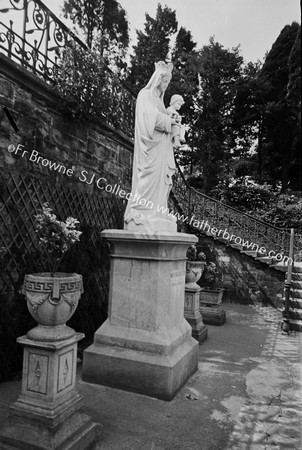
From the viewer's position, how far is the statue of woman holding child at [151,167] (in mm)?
3857

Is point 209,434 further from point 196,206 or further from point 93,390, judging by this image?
point 196,206

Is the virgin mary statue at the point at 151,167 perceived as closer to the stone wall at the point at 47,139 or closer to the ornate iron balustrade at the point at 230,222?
the stone wall at the point at 47,139

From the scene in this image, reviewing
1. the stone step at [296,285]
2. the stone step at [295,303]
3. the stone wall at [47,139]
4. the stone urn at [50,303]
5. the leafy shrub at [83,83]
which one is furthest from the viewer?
the stone step at [296,285]

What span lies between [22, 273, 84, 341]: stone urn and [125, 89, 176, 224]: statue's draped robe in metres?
1.46

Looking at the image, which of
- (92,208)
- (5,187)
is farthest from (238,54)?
(5,187)

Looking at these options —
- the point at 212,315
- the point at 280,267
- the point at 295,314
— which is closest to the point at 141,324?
the point at 212,315

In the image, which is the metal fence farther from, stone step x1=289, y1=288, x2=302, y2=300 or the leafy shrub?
stone step x1=289, y1=288, x2=302, y2=300

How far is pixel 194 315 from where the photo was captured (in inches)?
219

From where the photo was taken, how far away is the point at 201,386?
151 inches

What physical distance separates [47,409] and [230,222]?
960 cm

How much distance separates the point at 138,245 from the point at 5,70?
2695 mm

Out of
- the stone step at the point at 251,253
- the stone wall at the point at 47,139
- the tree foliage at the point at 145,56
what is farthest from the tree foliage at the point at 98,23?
the stone step at the point at 251,253

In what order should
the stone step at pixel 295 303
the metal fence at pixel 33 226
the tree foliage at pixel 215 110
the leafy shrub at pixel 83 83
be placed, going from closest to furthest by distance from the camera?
the metal fence at pixel 33 226 → the leafy shrub at pixel 83 83 → the stone step at pixel 295 303 → the tree foliage at pixel 215 110

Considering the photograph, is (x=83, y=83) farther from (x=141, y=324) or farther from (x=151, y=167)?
(x=141, y=324)
